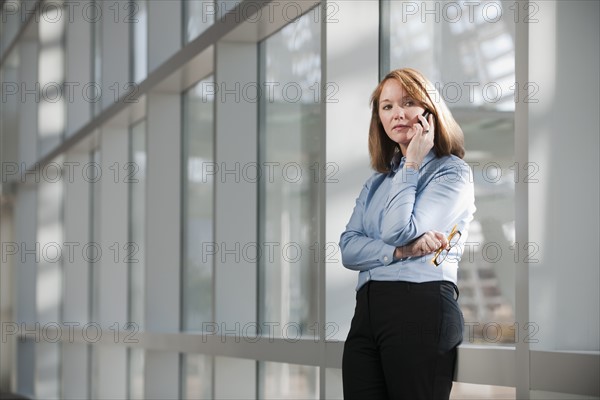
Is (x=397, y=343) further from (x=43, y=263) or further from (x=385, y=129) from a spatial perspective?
(x=43, y=263)

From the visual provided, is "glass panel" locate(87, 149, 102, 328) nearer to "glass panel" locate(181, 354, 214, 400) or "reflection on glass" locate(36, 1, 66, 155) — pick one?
"reflection on glass" locate(36, 1, 66, 155)

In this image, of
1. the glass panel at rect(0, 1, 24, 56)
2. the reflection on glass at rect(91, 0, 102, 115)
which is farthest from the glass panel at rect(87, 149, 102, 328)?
the glass panel at rect(0, 1, 24, 56)

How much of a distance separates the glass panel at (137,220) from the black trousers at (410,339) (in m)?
4.99

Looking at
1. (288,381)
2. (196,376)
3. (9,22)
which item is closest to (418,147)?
(288,381)

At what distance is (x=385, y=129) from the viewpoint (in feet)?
10.0

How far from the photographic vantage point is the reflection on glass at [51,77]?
37.0 feet

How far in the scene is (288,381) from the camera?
4.81m

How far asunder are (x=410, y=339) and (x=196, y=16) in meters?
3.85

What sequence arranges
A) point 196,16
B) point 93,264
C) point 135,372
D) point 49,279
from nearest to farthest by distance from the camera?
1. point 196,16
2. point 135,372
3. point 93,264
4. point 49,279

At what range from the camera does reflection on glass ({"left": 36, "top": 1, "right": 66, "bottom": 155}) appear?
37.0 ft

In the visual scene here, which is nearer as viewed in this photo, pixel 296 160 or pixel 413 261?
pixel 413 261

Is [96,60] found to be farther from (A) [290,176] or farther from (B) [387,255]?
(B) [387,255]

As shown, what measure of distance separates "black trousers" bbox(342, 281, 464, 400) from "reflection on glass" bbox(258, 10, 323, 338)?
5.51 ft

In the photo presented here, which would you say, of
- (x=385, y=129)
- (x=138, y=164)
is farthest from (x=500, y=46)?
(x=138, y=164)
